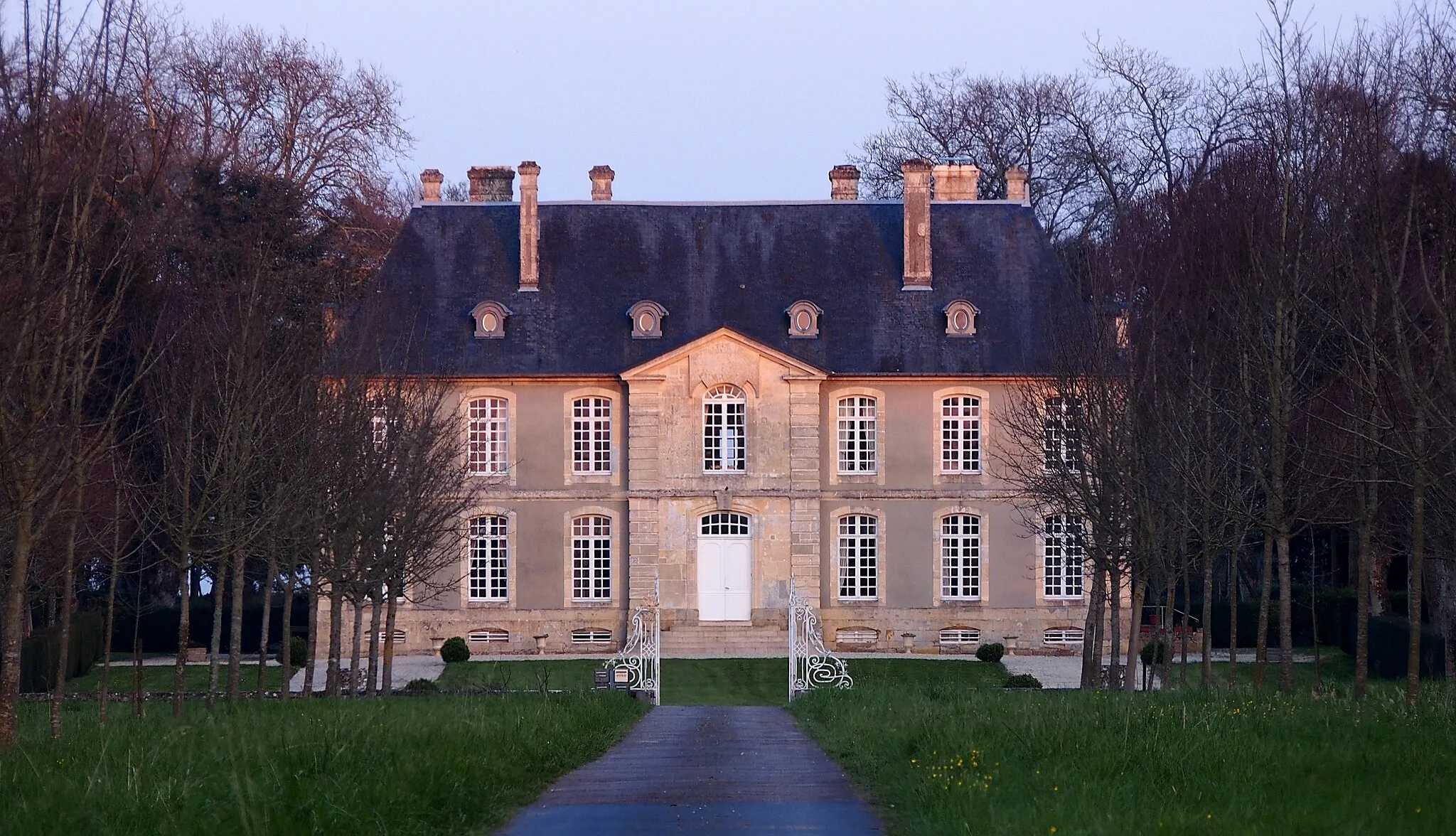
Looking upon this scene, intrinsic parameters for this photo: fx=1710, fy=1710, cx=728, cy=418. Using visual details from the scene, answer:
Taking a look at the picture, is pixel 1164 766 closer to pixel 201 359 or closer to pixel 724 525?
pixel 201 359

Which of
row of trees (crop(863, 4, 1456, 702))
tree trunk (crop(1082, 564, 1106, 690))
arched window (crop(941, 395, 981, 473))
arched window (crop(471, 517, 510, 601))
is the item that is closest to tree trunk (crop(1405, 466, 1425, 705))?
row of trees (crop(863, 4, 1456, 702))

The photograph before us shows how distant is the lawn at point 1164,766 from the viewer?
30.9ft

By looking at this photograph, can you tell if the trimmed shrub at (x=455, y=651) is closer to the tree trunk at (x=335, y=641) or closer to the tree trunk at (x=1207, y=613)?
the tree trunk at (x=335, y=641)

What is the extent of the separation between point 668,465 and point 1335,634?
50.9ft

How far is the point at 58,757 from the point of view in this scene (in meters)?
11.0

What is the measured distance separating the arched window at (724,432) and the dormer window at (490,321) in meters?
5.07

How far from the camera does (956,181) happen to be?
4284cm

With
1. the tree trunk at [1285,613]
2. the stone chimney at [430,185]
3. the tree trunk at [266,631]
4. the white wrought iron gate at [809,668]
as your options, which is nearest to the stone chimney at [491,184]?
the stone chimney at [430,185]

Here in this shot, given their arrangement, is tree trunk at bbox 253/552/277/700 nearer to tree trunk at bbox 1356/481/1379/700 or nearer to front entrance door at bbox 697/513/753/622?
tree trunk at bbox 1356/481/1379/700

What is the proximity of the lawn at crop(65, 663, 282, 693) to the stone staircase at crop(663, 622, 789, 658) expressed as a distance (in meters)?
8.68

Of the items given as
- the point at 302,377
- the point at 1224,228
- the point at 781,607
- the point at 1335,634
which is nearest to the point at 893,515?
the point at 781,607

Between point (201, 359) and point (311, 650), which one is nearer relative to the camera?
point (201, 359)

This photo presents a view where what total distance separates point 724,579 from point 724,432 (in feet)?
11.2

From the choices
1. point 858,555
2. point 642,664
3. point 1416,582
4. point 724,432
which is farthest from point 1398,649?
point 1416,582
